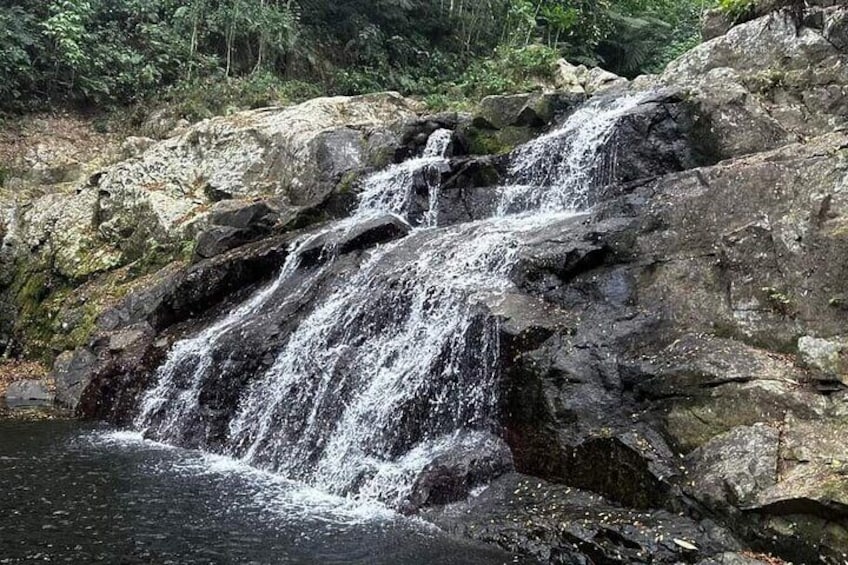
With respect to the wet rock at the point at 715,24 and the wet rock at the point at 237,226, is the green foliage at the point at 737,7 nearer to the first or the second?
the wet rock at the point at 715,24

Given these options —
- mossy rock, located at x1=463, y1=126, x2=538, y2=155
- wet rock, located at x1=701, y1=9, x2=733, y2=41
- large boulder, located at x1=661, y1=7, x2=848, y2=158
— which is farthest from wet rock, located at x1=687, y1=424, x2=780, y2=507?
wet rock, located at x1=701, y1=9, x2=733, y2=41

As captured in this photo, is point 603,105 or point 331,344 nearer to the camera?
point 331,344

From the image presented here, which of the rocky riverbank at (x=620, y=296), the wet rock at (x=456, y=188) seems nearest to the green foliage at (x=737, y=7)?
the rocky riverbank at (x=620, y=296)

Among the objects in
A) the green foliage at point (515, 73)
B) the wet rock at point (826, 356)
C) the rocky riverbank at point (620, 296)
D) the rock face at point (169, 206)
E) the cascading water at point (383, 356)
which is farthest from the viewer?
the green foliage at point (515, 73)

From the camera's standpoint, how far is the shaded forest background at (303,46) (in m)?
25.9

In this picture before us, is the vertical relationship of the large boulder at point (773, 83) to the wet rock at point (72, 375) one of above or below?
above

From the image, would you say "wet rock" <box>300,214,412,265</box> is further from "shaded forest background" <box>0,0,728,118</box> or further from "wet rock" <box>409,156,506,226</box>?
"shaded forest background" <box>0,0,728,118</box>

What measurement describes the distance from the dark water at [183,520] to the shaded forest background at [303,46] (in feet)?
61.2

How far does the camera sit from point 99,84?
1040 inches

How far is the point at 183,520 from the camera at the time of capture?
326 inches

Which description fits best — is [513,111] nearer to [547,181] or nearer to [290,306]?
[547,181]

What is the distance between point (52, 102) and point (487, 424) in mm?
23431

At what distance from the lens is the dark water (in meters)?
7.37

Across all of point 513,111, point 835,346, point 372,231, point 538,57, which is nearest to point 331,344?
point 372,231
